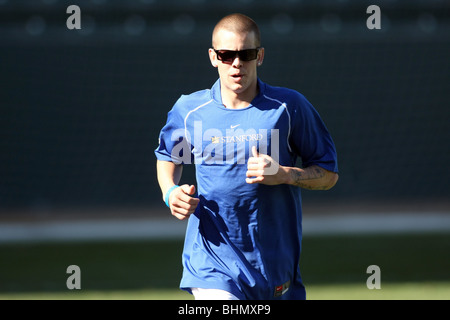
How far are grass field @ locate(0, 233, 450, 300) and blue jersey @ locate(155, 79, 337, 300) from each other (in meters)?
3.18

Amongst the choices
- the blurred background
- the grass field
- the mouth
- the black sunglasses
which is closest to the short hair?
the black sunglasses

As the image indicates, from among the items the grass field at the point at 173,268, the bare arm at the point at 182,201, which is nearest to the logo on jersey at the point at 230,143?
the bare arm at the point at 182,201

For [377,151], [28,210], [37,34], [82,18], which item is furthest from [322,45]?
[28,210]

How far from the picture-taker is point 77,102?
12.4 metres

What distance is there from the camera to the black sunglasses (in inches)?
144

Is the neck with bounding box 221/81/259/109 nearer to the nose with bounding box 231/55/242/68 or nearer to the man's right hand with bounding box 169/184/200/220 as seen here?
the nose with bounding box 231/55/242/68

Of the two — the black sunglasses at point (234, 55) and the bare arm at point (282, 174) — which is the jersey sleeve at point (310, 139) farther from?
the black sunglasses at point (234, 55)

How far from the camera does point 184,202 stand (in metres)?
3.51

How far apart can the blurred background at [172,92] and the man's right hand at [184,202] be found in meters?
8.74

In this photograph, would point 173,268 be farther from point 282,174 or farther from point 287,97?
point 282,174
